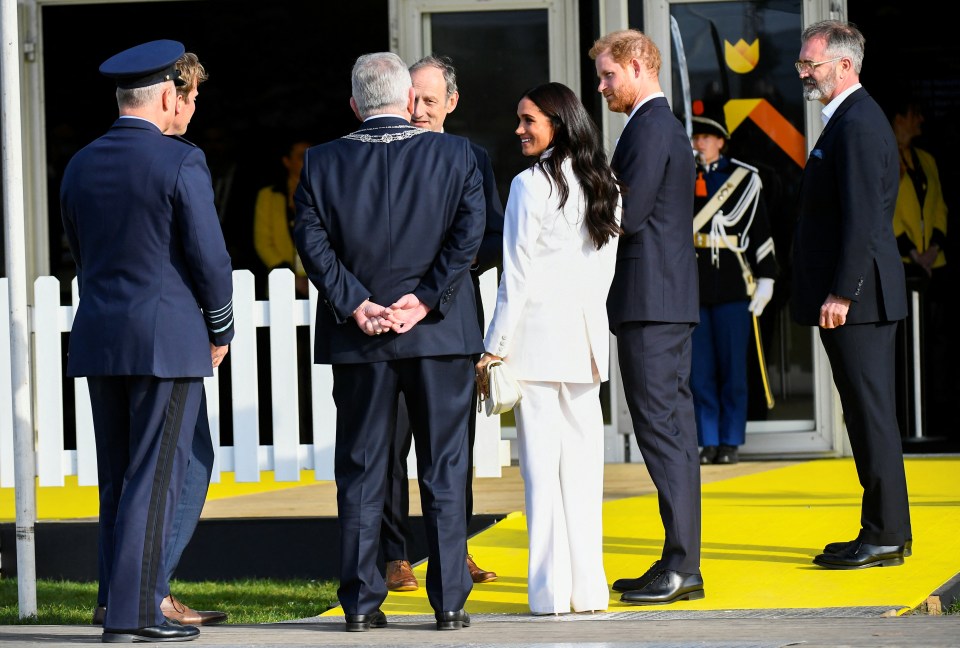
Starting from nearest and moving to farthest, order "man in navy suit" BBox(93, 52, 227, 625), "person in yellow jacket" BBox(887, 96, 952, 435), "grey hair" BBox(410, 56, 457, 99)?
"man in navy suit" BBox(93, 52, 227, 625) < "grey hair" BBox(410, 56, 457, 99) < "person in yellow jacket" BBox(887, 96, 952, 435)

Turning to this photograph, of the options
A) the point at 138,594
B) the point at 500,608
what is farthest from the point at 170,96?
the point at 500,608

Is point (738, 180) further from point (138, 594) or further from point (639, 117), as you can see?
point (138, 594)

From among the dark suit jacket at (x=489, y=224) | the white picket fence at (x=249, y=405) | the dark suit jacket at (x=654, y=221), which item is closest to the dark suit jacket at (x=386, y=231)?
the dark suit jacket at (x=654, y=221)

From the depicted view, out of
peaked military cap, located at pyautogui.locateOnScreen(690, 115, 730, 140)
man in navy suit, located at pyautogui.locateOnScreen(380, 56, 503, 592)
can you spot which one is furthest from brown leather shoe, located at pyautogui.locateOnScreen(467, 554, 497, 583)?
peaked military cap, located at pyautogui.locateOnScreen(690, 115, 730, 140)

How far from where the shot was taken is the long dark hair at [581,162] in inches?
177

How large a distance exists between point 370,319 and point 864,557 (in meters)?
1.91

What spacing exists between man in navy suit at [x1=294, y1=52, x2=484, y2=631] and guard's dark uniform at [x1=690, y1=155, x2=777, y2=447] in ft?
12.8

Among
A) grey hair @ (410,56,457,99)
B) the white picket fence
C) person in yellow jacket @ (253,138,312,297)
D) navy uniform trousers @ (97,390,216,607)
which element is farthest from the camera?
person in yellow jacket @ (253,138,312,297)

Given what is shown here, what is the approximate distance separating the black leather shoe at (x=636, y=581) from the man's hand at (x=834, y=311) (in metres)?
1.00

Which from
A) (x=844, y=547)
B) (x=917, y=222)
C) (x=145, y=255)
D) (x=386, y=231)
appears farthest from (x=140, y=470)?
(x=917, y=222)

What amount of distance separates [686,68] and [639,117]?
3643mm

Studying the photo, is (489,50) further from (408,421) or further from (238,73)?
(408,421)

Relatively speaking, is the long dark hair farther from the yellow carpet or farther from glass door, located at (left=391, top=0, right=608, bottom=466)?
glass door, located at (left=391, top=0, right=608, bottom=466)

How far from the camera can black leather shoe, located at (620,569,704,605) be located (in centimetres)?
471
